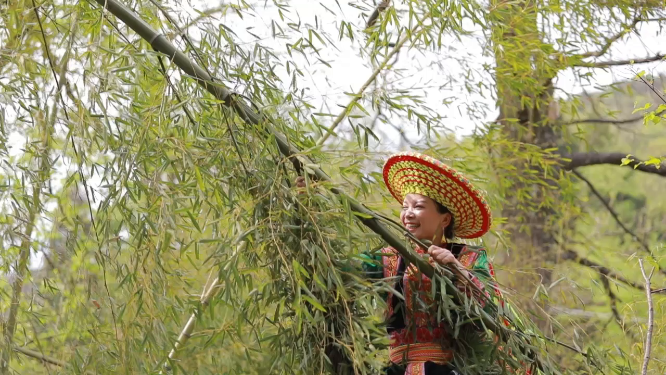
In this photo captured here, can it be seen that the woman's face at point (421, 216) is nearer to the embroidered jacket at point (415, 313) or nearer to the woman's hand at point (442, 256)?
the embroidered jacket at point (415, 313)

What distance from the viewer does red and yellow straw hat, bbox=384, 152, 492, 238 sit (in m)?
2.62

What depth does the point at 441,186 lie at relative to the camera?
2.65 meters

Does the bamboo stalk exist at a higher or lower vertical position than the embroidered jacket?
higher

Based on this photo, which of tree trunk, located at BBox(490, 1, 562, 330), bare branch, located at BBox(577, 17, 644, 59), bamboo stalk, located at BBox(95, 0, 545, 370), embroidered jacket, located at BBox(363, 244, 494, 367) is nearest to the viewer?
bamboo stalk, located at BBox(95, 0, 545, 370)

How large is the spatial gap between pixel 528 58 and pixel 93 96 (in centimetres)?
285

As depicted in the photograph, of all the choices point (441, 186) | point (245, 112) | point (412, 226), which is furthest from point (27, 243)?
point (441, 186)

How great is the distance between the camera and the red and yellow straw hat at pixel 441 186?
2617 mm

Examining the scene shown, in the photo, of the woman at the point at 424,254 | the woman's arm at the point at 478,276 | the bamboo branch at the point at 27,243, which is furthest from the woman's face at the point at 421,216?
the bamboo branch at the point at 27,243

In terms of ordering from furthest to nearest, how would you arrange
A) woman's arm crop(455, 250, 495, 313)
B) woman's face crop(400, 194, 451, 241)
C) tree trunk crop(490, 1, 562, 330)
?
tree trunk crop(490, 1, 562, 330) → woman's face crop(400, 194, 451, 241) → woman's arm crop(455, 250, 495, 313)

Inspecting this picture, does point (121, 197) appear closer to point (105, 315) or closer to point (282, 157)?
point (282, 157)

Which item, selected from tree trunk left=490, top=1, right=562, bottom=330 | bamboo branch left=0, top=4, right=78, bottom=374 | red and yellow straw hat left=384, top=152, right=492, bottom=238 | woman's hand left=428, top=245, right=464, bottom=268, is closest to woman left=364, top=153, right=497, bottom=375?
red and yellow straw hat left=384, top=152, right=492, bottom=238

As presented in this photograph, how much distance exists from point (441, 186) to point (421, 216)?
0.38 feet

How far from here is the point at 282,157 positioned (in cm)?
236

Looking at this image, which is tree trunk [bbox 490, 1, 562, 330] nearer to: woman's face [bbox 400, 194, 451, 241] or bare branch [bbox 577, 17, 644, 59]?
bare branch [bbox 577, 17, 644, 59]
